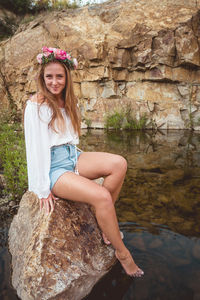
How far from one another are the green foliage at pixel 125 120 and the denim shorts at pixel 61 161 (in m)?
7.78

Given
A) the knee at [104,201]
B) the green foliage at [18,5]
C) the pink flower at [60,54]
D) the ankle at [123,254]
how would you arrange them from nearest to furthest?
1. the knee at [104,201]
2. the ankle at [123,254]
3. the pink flower at [60,54]
4. the green foliage at [18,5]

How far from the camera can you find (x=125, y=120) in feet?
32.4

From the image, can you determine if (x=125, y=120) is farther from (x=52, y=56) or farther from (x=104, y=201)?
(x=104, y=201)

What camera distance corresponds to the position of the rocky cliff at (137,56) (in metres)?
Answer: 9.22

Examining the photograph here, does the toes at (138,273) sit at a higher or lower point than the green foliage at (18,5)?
lower

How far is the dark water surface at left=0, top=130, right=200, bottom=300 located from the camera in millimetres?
1699

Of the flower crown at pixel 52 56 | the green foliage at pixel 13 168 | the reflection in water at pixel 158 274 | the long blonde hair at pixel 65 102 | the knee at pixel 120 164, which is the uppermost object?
the flower crown at pixel 52 56

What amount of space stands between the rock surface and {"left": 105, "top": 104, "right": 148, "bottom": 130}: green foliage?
786cm

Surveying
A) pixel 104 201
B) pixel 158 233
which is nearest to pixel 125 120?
pixel 158 233

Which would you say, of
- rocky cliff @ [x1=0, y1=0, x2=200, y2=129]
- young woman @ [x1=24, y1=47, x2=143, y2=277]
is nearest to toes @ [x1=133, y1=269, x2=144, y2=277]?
young woman @ [x1=24, y1=47, x2=143, y2=277]

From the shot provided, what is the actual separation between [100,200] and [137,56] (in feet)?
30.6

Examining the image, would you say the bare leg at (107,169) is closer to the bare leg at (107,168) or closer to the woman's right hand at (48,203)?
the bare leg at (107,168)

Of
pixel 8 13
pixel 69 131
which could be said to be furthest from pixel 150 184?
pixel 8 13

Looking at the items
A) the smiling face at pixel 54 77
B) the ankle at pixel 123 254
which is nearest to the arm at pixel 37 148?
the smiling face at pixel 54 77
